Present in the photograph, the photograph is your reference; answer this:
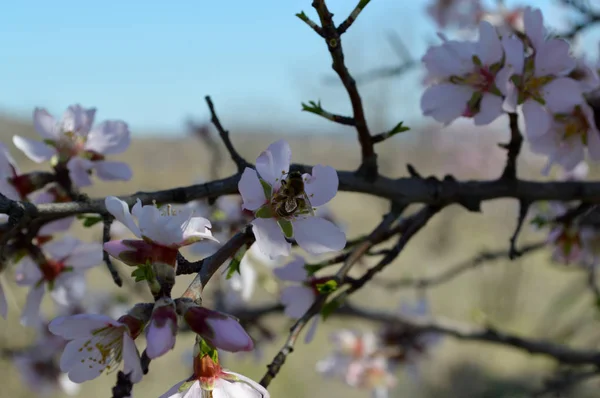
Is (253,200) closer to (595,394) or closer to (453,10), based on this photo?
(453,10)

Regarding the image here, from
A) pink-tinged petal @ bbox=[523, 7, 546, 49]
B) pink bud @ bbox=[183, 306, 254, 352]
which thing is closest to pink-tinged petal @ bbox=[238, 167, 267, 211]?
pink bud @ bbox=[183, 306, 254, 352]

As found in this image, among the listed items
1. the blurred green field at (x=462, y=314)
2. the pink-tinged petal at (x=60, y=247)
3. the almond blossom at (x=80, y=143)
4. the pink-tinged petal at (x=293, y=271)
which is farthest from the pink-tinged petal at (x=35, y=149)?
the blurred green field at (x=462, y=314)

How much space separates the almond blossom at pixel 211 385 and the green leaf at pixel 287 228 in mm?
133

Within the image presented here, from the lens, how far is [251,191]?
1.66ft

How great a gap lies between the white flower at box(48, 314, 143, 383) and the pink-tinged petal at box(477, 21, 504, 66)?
57 centimetres

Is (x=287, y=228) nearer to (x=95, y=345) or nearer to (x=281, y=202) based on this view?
(x=281, y=202)

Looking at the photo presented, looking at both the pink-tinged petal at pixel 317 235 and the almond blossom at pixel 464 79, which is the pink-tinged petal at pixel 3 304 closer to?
the pink-tinged petal at pixel 317 235

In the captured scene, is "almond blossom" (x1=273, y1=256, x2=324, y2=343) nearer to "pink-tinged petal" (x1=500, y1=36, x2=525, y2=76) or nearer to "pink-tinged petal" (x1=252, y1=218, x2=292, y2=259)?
"pink-tinged petal" (x1=252, y1=218, x2=292, y2=259)

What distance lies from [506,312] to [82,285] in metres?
3.93

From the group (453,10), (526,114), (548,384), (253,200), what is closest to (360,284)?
(253,200)

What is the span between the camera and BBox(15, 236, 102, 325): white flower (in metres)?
0.75

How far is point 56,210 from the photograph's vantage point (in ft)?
1.84

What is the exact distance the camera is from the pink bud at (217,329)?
41cm

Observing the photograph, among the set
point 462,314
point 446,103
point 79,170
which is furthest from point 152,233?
point 462,314
